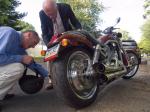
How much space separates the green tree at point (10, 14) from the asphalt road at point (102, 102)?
30632mm

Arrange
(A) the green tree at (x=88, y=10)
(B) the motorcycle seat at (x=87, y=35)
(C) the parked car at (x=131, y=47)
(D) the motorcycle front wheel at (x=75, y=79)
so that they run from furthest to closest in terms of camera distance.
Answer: (A) the green tree at (x=88, y=10)
(C) the parked car at (x=131, y=47)
(B) the motorcycle seat at (x=87, y=35)
(D) the motorcycle front wheel at (x=75, y=79)

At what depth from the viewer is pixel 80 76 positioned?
17.1 ft

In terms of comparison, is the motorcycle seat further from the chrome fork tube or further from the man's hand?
the man's hand

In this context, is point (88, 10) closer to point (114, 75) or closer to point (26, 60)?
point (114, 75)

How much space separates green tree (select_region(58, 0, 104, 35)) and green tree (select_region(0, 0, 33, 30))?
12479 millimetres

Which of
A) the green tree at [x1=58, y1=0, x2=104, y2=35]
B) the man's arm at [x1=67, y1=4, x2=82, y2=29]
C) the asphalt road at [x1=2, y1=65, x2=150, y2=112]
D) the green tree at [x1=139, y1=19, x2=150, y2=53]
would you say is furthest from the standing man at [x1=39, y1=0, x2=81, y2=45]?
the green tree at [x1=139, y1=19, x2=150, y2=53]

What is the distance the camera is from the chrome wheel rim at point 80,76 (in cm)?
498

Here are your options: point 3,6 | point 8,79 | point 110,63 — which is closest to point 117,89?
point 110,63

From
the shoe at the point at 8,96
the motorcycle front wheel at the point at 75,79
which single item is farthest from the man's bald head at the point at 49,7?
the shoe at the point at 8,96

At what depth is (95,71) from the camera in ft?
17.6

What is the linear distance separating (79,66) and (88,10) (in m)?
52.0

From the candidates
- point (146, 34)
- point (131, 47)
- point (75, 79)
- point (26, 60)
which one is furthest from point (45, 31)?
point (146, 34)

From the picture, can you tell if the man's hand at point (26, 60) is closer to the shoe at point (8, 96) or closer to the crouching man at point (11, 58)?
the crouching man at point (11, 58)

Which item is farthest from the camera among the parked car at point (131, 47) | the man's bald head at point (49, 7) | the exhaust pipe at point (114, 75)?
the parked car at point (131, 47)
